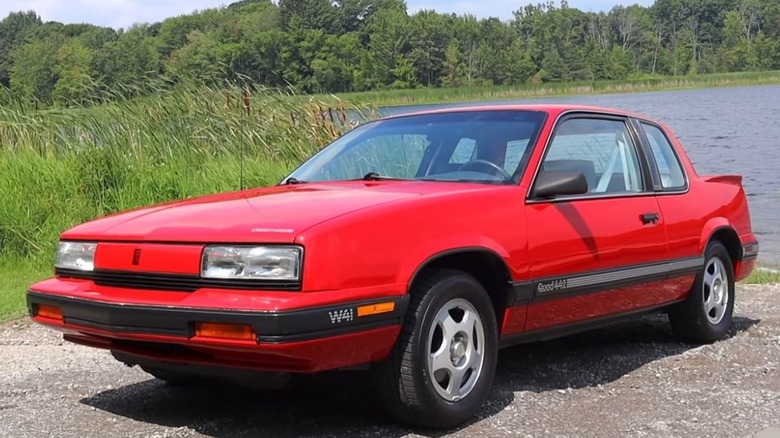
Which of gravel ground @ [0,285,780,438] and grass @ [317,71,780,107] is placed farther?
grass @ [317,71,780,107]

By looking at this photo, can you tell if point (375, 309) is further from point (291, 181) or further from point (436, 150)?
point (291, 181)

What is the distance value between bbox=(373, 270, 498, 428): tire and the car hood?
19.0 inches

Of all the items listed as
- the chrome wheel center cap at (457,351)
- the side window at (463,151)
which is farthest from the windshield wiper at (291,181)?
the chrome wheel center cap at (457,351)

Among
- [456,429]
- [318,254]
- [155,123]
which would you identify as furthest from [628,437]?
[155,123]

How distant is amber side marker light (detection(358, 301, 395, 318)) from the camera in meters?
4.01

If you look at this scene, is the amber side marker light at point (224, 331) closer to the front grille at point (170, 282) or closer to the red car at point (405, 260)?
the red car at point (405, 260)

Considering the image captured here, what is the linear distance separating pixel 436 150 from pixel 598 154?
104 centimetres

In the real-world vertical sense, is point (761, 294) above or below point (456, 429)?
below

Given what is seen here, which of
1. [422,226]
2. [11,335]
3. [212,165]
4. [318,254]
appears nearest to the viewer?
[318,254]

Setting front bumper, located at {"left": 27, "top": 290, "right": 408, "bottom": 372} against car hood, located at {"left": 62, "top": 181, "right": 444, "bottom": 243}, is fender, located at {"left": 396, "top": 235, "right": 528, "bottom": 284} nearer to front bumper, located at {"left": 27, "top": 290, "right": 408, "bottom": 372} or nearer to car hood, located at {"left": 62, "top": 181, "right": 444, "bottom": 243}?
front bumper, located at {"left": 27, "top": 290, "right": 408, "bottom": 372}

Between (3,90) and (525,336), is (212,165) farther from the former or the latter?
(525,336)

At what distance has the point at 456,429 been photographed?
451 cm

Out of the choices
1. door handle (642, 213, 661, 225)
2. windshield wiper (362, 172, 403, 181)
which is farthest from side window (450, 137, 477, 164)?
door handle (642, 213, 661, 225)

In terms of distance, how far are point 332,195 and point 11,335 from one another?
347 centimetres
